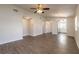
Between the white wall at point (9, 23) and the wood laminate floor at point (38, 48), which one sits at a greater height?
the white wall at point (9, 23)

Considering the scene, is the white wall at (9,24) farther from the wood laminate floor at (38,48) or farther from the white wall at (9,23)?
the wood laminate floor at (38,48)

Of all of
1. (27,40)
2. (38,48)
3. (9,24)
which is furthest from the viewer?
(27,40)

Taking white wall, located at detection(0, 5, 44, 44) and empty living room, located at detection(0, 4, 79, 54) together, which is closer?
empty living room, located at detection(0, 4, 79, 54)

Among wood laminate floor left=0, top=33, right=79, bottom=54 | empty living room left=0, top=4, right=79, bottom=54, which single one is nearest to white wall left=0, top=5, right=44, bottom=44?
empty living room left=0, top=4, right=79, bottom=54

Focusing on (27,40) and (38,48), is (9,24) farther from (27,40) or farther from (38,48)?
(38,48)

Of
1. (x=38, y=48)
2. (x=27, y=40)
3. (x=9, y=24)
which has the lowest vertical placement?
(x=27, y=40)

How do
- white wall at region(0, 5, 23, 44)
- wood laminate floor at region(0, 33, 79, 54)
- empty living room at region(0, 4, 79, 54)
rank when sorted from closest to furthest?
1. wood laminate floor at region(0, 33, 79, 54)
2. empty living room at region(0, 4, 79, 54)
3. white wall at region(0, 5, 23, 44)

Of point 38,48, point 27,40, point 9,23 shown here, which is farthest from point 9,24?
point 38,48

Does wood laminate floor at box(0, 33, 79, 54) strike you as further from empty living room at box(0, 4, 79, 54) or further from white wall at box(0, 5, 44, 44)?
white wall at box(0, 5, 44, 44)

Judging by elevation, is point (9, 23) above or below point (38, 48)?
above

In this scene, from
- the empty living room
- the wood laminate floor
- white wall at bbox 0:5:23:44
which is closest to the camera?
the wood laminate floor

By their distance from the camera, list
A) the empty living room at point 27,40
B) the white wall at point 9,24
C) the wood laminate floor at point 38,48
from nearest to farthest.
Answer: the wood laminate floor at point 38,48 → the empty living room at point 27,40 → the white wall at point 9,24

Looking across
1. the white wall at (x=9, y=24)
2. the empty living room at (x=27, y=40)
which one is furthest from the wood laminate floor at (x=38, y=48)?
the white wall at (x=9, y=24)
